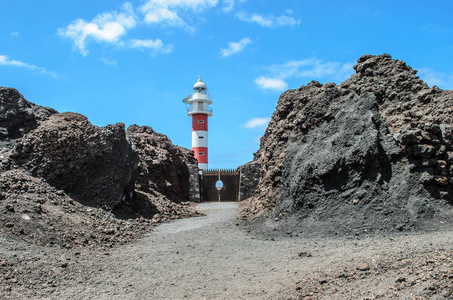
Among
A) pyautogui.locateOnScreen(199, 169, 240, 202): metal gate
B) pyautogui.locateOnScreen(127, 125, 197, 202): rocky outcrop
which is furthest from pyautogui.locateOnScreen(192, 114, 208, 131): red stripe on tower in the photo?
pyautogui.locateOnScreen(199, 169, 240, 202): metal gate

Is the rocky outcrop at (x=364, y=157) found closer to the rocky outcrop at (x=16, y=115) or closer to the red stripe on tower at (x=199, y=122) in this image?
the rocky outcrop at (x=16, y=115)

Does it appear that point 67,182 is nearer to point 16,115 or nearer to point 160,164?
point 16,115

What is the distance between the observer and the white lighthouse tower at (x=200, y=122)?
3588 centimetres

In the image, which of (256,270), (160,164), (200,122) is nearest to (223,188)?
(160,164)

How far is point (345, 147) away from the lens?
10438mm

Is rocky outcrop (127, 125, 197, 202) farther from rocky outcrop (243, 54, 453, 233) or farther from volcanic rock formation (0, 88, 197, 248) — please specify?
rocky outcrop (243, 54, 453, 233)

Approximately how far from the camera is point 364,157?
968 cm

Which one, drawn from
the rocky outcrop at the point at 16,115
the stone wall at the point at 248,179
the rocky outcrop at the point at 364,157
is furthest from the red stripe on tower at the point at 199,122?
the rocky outcrop at the point at 16,115

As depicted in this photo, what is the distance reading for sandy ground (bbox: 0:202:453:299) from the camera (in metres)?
5.00

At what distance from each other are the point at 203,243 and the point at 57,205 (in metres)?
4.03

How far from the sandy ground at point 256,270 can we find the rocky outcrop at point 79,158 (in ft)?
12.7

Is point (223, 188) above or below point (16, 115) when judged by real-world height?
below

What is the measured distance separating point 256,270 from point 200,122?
3071 cm

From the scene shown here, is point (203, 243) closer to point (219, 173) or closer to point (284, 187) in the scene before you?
point (284, 187)
